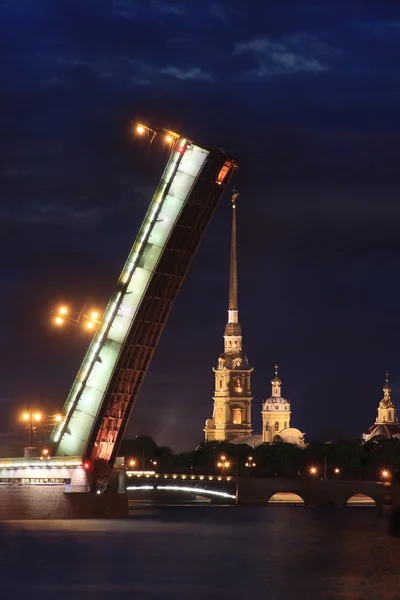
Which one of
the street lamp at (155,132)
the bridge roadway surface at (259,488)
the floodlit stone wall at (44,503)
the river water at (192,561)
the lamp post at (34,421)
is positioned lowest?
the river water at (192,561)

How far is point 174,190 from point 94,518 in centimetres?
1530

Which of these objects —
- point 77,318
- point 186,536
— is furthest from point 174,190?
point 186,536

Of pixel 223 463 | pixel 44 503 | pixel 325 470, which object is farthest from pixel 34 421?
pixel 223 463

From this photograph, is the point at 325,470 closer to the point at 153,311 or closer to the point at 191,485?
the point at 191,485

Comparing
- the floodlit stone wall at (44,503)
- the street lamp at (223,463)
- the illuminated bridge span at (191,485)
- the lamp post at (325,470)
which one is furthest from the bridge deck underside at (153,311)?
the street lamp at (223,463)

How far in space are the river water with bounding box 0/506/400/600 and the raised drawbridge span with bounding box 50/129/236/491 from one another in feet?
12.7

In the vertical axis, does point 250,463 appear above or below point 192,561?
above

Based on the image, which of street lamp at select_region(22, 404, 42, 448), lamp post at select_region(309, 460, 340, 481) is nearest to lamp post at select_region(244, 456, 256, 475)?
lamp post at select_region(309, 460, 340, 481)

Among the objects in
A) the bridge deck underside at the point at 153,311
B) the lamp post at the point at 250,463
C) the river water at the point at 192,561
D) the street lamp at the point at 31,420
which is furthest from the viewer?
the lamp post at the point at 250,463

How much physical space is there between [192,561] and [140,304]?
32.4ft

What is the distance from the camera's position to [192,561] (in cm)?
5275

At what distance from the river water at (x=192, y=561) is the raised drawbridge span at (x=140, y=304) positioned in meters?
3.89

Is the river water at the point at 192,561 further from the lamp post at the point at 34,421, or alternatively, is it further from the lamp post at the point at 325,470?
the lamp post at the point at 325,470

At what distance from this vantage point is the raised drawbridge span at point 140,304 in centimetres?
5634
